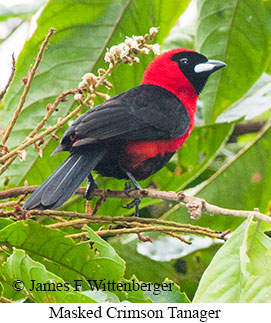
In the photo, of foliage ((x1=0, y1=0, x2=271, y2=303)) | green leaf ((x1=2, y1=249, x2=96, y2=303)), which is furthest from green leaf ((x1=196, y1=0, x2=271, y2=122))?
green leaf ((x1=2, y1=249, x2=96, y2=303))

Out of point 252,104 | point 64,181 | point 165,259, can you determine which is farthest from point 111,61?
point 252,104

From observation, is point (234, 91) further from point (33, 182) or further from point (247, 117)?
point (33, 182)

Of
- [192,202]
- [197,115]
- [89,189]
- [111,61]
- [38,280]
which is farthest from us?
[197,115]

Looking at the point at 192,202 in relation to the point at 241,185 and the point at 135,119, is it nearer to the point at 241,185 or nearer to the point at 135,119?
the point at 135,119

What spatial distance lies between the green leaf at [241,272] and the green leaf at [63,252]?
18 cm

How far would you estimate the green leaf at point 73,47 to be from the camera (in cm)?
167

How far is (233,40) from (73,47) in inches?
17.9

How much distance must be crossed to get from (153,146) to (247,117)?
0.34m

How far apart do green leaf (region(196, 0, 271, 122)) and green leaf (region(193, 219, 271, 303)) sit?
52 centimetres

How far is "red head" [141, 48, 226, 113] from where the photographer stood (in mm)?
1914

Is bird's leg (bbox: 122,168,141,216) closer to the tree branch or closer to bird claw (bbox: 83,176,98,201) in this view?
bird claw (bbox: 83,176,98,201)

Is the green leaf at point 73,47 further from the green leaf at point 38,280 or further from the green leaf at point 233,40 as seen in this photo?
the green leaf at point 38,280

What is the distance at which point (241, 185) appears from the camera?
204 centimetres

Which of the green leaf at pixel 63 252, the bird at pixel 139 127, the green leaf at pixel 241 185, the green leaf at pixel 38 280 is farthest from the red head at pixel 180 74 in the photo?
the green leaf at pixel 38 280
